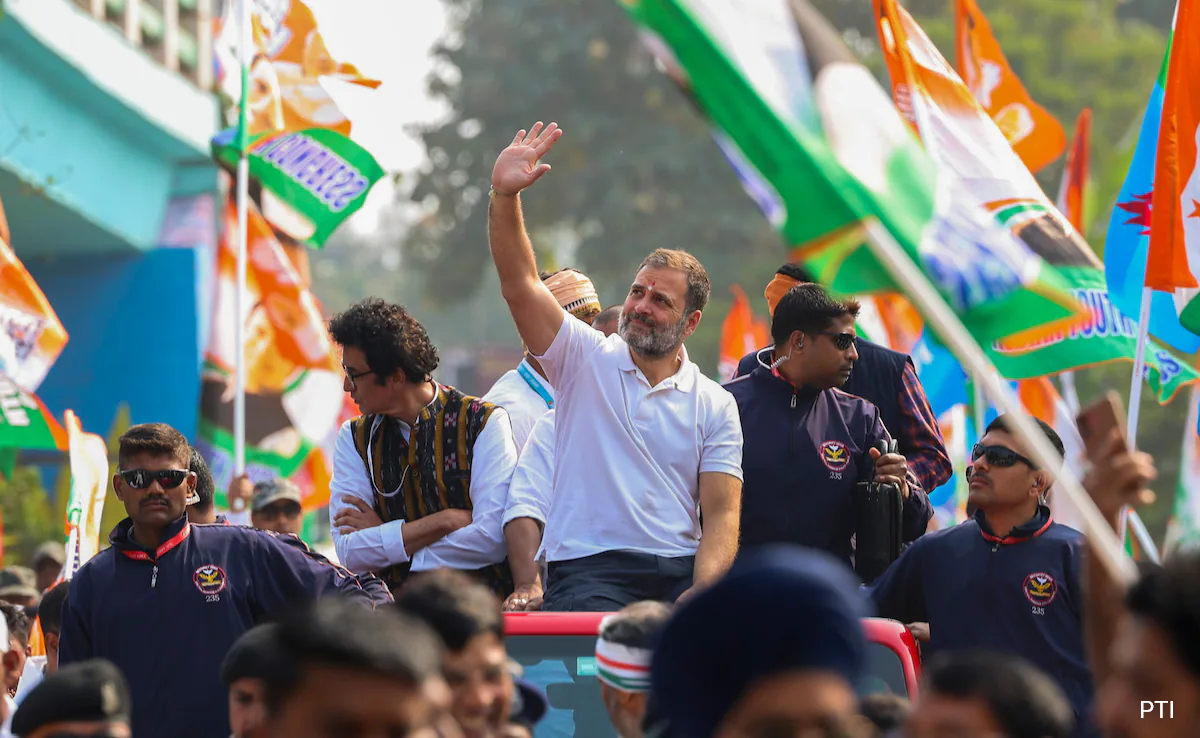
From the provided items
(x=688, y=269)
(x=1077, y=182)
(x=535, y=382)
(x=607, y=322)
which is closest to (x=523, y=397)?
(x=535, y=382)

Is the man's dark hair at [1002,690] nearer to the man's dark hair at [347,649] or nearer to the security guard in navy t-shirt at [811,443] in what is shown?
the man's dark hair at [347,649]

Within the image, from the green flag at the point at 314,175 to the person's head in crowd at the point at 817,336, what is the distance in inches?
197

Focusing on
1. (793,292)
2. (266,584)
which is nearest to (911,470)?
(793,292)

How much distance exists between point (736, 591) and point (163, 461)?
328 centimetres

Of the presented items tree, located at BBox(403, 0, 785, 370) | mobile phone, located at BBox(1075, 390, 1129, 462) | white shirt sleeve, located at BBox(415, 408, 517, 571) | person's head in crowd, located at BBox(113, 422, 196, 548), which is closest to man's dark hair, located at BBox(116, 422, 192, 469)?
person's head in crowd, located at BBox(113, 422, 196, 548)

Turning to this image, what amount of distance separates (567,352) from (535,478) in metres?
0.58

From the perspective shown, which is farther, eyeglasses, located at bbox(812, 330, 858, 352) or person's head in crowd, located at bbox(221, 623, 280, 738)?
eyeglasses, located at bbox(812, 330, 858, 352)

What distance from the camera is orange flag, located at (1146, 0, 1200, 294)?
690cm

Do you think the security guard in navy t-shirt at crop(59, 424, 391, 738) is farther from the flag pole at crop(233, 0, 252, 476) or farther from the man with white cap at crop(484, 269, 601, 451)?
the flag pole at crop(233, 0, 252, 476)

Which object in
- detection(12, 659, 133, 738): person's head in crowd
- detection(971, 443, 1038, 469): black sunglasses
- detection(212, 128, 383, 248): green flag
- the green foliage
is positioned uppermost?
detection(212, 128, 383, 248): green flag

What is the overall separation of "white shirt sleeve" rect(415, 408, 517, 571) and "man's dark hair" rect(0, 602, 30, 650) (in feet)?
5.99

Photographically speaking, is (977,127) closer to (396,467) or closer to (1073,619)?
(1073,619)

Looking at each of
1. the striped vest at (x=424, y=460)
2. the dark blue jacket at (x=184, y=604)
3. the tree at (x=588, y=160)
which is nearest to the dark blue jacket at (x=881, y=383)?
the striped vest at (x=424, y=460)

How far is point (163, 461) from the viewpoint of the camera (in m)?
5.43
